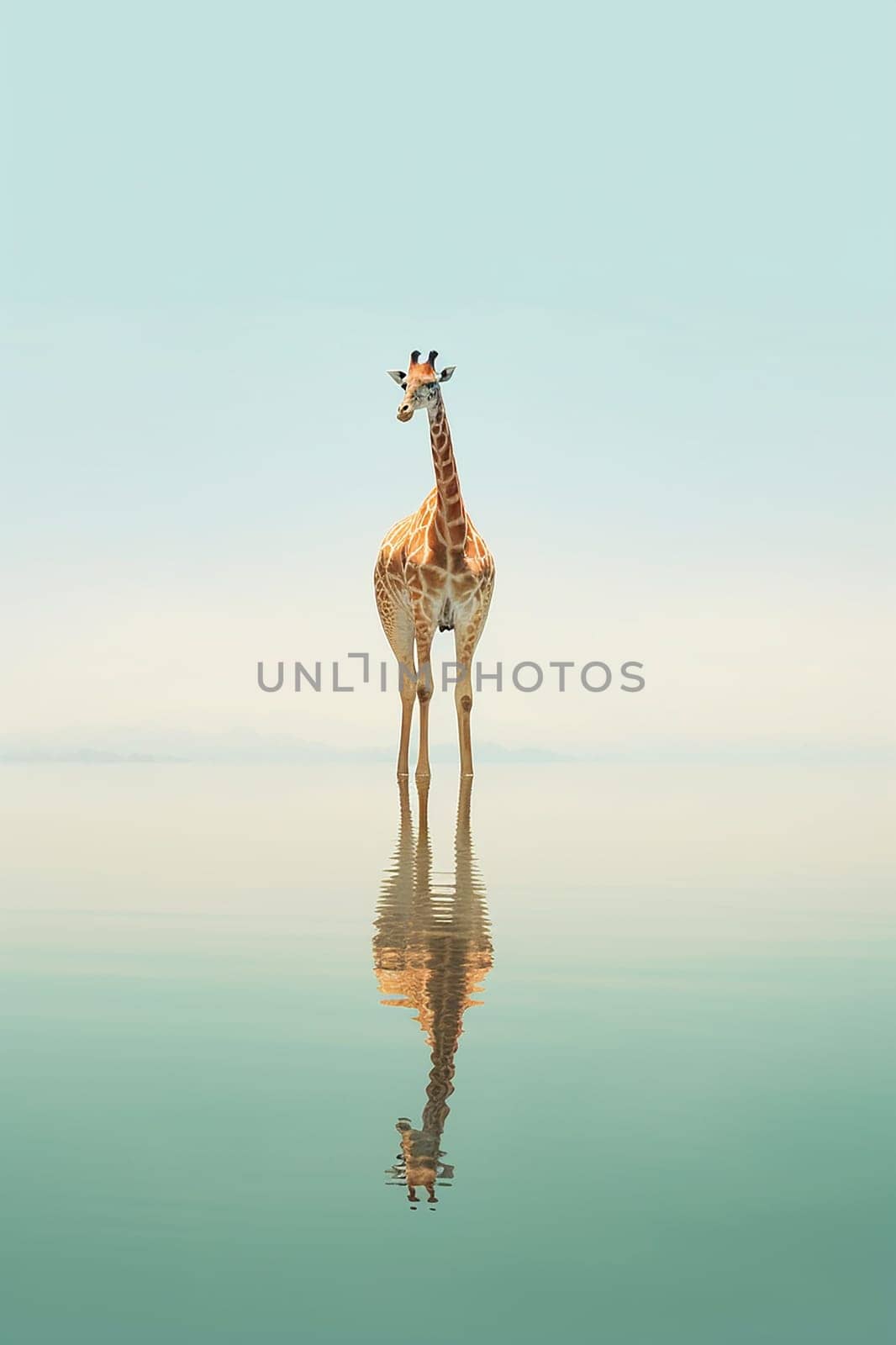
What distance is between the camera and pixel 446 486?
16500 millimetres

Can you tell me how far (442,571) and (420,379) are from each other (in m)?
2.48

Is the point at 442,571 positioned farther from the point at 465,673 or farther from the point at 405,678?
the point at 405,678

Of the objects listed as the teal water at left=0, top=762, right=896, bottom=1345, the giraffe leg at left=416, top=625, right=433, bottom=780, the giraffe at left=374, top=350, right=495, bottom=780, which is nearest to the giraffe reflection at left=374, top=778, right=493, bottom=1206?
the teal water at left=0, top=762, right=896, bottom=1345

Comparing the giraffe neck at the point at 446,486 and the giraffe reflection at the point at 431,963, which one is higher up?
the giraffe neck at the point at 446,486

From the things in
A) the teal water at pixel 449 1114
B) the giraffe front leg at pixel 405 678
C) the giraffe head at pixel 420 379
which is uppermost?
the giraffe head at pixel 420 379

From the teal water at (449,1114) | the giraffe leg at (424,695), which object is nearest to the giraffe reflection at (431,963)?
the teal water at (449,1114)

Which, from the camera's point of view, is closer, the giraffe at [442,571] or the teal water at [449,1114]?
the teal water at [449,1114]

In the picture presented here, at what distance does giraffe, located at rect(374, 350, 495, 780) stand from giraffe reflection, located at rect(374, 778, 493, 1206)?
7.36 m

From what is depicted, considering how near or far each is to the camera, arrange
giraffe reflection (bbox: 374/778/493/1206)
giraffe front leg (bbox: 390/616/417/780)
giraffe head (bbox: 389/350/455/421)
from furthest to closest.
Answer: giraffe front leg (bbox: 390/616/417/780), giraffe head (bbox: 389/350/455/421), giraffe reflection (bbox: 374/778/493/1206)

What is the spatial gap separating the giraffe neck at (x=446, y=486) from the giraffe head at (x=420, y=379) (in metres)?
0.51

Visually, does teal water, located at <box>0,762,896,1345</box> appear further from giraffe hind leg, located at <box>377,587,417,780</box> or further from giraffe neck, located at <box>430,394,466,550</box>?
giraffe hind leg, located at <box>377,587,417,780</box>

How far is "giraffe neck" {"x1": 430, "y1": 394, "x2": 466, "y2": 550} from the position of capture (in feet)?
53.4

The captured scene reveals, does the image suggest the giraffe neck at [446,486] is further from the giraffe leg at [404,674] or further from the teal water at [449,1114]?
the teal water at [449,1114]

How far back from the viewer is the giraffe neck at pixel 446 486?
1627cm
